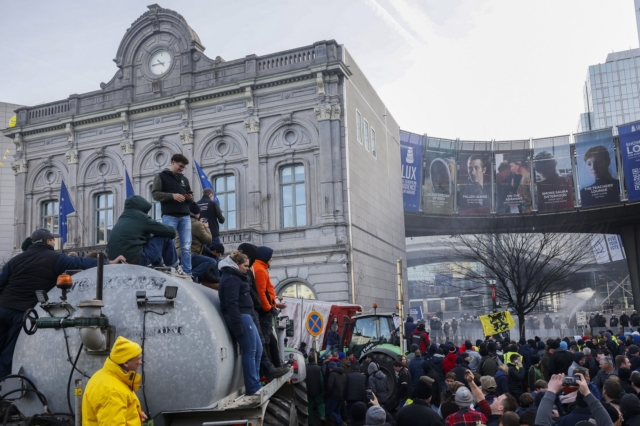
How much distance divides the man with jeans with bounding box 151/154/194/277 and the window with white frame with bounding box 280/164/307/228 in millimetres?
22356

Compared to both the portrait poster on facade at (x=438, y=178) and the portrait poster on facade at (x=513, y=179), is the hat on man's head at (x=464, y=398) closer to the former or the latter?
the portrait poster on facade at (x=438, y=178)

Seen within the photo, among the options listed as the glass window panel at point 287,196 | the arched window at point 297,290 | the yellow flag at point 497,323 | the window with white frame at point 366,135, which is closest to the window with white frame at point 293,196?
the glass window panel at point 287,196

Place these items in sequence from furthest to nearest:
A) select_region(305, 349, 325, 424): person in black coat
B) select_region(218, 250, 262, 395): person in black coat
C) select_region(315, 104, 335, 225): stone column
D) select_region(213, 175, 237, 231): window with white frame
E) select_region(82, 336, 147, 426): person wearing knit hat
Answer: select_region(213, 175, 237, 231): window with white frame < select_region(315, 104, 335, 225): stone column < select_region(305, 349, 325, 424): person in black coat < select_region(218, 250, 262, 395): person in black coat < select_region(82, 336, 147, 426): person wearing knit hat

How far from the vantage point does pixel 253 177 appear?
31047mm

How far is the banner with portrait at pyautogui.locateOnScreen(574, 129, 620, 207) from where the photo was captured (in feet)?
148

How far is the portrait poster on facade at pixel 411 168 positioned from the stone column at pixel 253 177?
57.7 ft

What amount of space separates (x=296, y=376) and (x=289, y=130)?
2237 centimetres

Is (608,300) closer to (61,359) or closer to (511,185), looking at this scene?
(511,185)

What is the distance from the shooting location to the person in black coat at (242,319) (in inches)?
228

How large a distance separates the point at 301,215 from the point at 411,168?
18.5 metres

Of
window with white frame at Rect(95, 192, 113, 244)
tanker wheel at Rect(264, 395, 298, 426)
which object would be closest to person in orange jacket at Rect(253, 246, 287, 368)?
tanker wheel at Rect(264, 395, 298, 426)

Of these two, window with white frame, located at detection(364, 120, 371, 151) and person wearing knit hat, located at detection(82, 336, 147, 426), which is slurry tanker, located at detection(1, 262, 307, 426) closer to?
person wearing knit hat, located at detection(82, 336, 147, 426)

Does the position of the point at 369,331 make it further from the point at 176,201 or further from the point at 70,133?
the point at 70,133

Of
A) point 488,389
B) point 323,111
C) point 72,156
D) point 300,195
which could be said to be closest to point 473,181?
point 300,195
